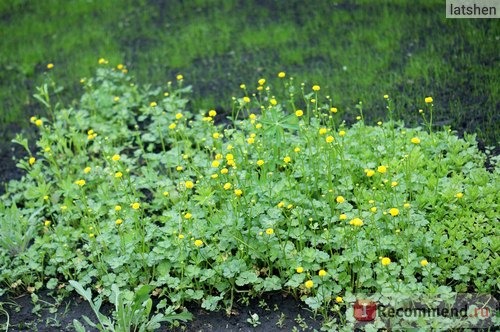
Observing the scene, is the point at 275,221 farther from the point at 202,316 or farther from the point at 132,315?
the point at 132,315

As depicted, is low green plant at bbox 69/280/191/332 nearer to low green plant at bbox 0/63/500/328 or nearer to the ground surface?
low green plant at bbox 0/63/500/328

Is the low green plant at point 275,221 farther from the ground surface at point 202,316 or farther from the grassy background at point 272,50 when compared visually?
the grassy background at point 272,50

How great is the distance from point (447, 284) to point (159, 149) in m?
2.52

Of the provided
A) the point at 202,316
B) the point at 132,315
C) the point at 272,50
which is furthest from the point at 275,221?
the point at 272,50

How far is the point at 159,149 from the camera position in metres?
5.17

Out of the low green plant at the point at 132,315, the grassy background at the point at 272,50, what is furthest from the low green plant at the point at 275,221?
the grassy background at the point at 272,50

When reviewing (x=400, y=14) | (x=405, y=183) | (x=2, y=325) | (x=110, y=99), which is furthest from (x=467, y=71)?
(x=2, y=325)

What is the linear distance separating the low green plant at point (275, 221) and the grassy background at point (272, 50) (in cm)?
68

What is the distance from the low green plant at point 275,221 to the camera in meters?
Answer: 3.54

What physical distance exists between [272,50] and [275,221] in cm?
284

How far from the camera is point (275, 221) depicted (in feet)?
12.1

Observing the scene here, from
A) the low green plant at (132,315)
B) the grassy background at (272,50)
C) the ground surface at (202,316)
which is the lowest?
the ground surface at (202,316)

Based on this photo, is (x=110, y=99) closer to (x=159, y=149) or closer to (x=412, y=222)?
(x=159, y=149)

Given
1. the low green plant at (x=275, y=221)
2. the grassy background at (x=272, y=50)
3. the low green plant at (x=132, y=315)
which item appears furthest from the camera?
the grassy background at (x=272, y=50)
